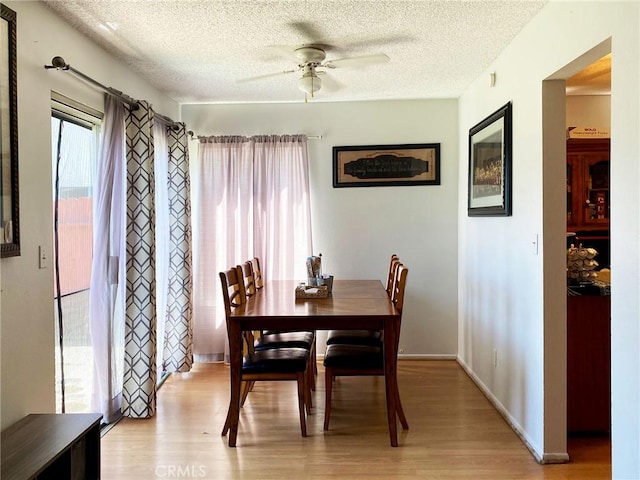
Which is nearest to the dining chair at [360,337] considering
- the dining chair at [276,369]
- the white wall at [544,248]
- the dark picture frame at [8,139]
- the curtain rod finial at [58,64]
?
the dining chair at [276,369]

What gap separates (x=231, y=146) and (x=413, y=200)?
1840 millimetres

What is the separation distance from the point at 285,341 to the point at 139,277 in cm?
111

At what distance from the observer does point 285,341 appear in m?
3.24

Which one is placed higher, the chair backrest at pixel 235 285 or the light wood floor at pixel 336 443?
the chair backrest at pixel 235 285

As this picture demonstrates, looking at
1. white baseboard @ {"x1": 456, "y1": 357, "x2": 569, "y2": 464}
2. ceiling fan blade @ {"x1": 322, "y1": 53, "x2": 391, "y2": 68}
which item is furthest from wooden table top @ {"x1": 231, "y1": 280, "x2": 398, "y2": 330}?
ceiling fan blade @ {"x1": 322, "y1": 53, "x2": 391, "y2": 68}

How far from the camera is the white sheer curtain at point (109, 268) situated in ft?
9.49

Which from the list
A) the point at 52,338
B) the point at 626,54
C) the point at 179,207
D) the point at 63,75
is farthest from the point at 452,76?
the point at 52,338

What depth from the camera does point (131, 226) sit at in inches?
122

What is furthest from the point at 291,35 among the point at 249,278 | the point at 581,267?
the point at 581,267

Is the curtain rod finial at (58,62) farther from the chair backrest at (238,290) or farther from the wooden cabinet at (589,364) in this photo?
the wooden cabinet at (589,364)

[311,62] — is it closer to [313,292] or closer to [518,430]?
[313,292]

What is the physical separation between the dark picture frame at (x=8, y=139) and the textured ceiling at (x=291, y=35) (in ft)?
1.44

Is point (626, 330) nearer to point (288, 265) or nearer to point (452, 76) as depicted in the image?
point (452, 76)
